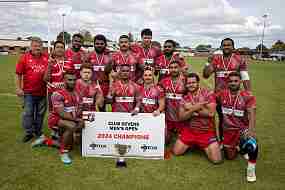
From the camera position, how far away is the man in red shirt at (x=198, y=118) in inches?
208

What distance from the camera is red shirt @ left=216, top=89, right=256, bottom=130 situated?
5.13m

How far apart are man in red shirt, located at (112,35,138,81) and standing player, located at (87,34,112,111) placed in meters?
0.13

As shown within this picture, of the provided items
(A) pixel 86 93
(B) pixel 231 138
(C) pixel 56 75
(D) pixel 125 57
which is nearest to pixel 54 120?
(A) pixel 86 93

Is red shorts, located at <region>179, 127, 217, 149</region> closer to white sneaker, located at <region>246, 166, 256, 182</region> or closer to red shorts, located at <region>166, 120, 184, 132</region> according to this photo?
red shorts, located at <region>166, 120, 184, 132</region>

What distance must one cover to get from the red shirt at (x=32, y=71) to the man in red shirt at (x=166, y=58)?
7.55ft

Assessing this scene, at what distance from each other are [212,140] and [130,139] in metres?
1.47

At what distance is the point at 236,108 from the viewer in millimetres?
5160

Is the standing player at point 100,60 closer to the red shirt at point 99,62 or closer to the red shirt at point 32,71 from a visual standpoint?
the red shirt at point 99,62

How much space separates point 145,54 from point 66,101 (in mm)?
2069

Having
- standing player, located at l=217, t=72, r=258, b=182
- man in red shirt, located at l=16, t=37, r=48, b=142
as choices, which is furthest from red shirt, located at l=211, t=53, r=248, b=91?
man in red shirt, located at l=16, t=37, r=48, b=142

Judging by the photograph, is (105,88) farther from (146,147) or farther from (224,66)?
(224,66)

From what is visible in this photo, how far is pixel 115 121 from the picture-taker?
529 centimetres

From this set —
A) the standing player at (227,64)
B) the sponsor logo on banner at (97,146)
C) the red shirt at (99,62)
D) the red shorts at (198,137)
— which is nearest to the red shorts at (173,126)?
the red shorts at (198,137)

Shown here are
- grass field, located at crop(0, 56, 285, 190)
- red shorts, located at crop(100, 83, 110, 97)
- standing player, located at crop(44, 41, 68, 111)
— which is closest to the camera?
grass field, located at crop(0, 56, 285, 190)
